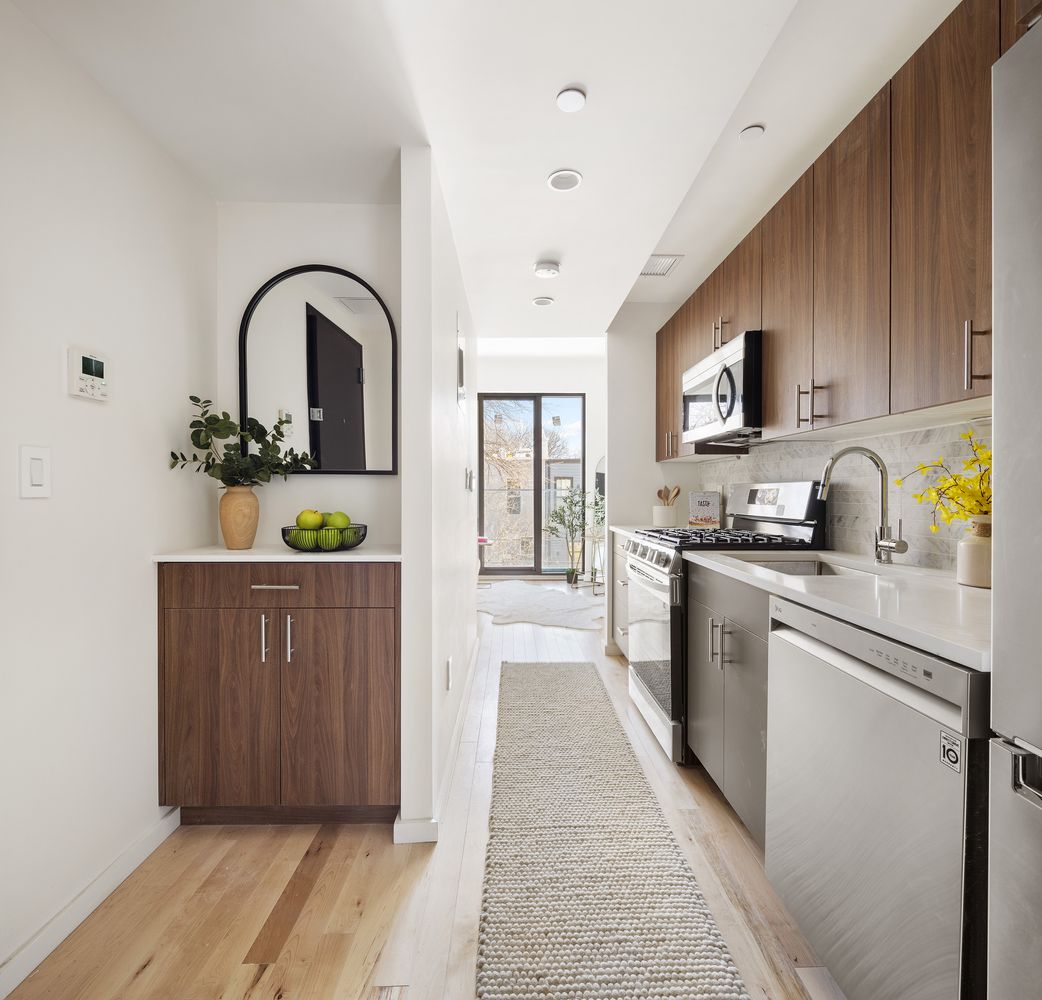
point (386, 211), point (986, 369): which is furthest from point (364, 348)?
point (986, 369)

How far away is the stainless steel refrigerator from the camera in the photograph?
31.6 inches

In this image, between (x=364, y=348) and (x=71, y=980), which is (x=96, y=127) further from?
(x=71, y=980)

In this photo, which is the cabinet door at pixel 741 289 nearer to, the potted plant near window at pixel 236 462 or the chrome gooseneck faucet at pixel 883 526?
the chrome gooseneck faucet at pixel 883 526

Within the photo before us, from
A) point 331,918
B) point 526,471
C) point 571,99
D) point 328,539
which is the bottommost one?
point 331,918

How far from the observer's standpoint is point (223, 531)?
2.20 metres

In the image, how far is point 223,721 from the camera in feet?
6.63

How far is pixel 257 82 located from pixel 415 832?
7.64ft

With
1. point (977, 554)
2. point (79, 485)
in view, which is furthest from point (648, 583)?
point (79, 485)

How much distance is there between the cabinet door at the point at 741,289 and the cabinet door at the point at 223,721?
91.7 inches

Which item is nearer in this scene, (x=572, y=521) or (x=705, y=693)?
(x=705, y=693)

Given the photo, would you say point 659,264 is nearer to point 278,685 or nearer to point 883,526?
point 883,526

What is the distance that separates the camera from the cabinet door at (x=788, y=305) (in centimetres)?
212

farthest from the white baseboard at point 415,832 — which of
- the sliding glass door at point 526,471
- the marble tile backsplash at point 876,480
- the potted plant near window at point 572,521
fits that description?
the sliding glass door at point 526,471

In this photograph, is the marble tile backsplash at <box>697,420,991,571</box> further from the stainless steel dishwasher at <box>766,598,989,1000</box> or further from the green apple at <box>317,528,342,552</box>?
the green apple at <box>317,528,342,552</box>
